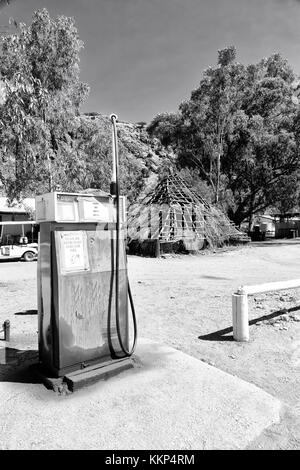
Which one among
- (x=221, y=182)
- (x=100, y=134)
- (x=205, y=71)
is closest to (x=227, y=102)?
(x=205, y=71)

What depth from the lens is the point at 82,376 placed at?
10.4 feet

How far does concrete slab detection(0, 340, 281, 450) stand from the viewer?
8.06 feet

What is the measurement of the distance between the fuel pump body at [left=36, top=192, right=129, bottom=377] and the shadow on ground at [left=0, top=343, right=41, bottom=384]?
292 millimetres

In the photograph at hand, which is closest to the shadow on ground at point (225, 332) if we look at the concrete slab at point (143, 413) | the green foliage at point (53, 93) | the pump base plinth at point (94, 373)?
the concrete slab at point (143, 413)

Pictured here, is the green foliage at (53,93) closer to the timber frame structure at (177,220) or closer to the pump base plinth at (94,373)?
the timber frame structure at (177,220)

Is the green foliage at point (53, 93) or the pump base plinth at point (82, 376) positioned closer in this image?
the pump base plinth at point (82, 376)

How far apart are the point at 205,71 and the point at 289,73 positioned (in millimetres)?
9531

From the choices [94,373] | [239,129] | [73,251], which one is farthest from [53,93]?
[239,129]

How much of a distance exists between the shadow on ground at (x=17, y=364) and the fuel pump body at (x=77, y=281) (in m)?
0.29

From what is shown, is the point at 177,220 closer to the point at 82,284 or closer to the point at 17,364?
the point at 17,364

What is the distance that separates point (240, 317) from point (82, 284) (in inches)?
97.7

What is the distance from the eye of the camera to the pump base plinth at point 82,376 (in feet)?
10.2

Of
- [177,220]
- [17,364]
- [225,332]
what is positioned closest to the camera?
[17,364]

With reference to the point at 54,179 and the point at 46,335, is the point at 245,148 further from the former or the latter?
the point at 46,335
